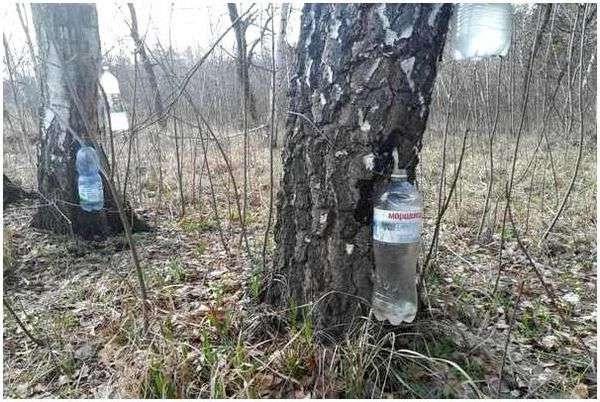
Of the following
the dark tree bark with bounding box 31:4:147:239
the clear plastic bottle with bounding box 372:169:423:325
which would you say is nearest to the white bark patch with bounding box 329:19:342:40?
the clear plastic bottle with bounding box 372:169:423:325

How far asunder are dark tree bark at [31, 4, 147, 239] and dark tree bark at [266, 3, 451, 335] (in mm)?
1688

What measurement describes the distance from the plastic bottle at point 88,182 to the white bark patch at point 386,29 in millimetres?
2129

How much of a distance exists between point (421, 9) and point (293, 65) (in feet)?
1.56

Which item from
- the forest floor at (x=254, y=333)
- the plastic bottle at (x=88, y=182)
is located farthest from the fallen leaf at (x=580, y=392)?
the plastic bottle at (x=88, y=182)

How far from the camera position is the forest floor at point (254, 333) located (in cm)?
148

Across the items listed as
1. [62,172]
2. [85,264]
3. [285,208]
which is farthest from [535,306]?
[62,172]

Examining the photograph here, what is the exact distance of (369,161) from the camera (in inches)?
57.9

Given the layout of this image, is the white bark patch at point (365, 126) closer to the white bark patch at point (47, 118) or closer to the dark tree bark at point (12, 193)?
the white bark patch at point (47, 118)

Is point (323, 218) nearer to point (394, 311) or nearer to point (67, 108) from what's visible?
point (394, 311)

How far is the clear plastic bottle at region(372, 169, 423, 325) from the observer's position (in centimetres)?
144

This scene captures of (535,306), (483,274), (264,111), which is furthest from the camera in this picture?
(264,111)

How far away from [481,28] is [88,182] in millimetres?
2419

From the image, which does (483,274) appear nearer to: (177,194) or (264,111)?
(177,194)

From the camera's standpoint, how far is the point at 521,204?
12.7 ft
